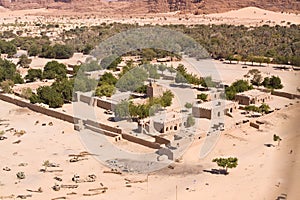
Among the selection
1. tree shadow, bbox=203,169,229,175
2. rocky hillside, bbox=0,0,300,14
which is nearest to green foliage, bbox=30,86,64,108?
tree shadow, bbox=203,169,229,175

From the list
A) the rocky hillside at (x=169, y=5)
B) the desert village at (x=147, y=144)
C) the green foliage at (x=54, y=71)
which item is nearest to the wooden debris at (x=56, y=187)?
the desert village at (x=147, y=144)

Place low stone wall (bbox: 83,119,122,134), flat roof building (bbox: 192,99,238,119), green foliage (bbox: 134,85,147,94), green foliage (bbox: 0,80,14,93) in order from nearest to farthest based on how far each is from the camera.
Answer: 1. low stone wall (bbox: 83,119,122,134)
2. flat roof building (bbox: 192,99,238,119)
3. green foliage (bbox: 134,85,147,94)
4. green foliage (bbox: 0,80,14,93)

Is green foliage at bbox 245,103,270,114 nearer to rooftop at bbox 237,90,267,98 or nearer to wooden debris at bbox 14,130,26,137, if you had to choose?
rooftop at bbox 237,90,267,98

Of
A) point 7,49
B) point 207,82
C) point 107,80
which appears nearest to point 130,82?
point 107,80

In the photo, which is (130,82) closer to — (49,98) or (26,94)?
(49,98)

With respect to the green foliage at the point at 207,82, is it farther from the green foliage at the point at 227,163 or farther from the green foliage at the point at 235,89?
the green foliage at the point at 227,163

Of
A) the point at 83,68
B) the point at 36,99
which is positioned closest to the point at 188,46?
the point at 83,68
